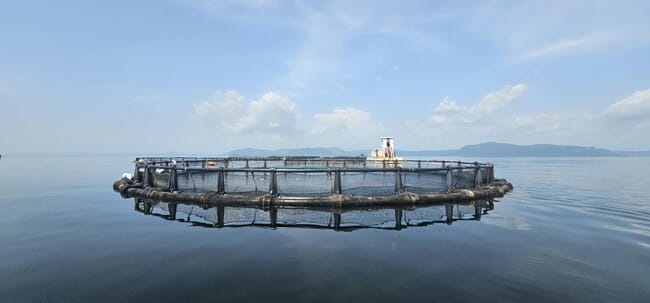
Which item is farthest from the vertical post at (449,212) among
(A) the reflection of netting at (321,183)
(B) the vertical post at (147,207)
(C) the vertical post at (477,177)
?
(B) the vertical post at (147,207)

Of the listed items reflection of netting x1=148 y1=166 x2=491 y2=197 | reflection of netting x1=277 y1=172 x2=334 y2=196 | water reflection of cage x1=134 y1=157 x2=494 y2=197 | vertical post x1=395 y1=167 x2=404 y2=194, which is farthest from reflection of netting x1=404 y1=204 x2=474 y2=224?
reflection of netting x1=277 y1=172 x2=334 y2=196

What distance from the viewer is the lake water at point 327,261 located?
15.6 ft

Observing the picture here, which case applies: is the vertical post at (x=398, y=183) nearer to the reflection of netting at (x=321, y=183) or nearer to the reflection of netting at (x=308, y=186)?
the reflection of netting at (x=321, y=183)

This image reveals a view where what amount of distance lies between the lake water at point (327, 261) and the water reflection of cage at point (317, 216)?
24 centimetres

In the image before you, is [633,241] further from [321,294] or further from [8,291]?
[8,291]

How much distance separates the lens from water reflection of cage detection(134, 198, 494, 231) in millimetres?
9289

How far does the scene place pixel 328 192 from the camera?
40.8ft

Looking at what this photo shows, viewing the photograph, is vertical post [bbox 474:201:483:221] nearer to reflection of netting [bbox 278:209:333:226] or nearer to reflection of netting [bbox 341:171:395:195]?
reflection of netting [bbox 341:171:395:195]

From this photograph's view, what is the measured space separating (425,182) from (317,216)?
7.52 metres

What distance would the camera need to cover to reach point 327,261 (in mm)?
6172

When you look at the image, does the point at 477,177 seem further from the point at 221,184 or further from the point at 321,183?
the point at 221,184

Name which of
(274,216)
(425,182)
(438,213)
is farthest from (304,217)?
(425,182)

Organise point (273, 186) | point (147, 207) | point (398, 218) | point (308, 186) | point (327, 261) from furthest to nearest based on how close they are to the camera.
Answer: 1. point (308, 186)
2. point (147, 207)
3. point (273, 186)
4. point (398, 218)
5. point (327, 261)

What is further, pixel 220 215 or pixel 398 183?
pixel 398 183
